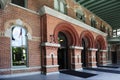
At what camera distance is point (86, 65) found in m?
15.1

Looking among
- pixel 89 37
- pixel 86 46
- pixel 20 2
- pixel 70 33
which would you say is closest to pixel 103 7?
pixel 89 37

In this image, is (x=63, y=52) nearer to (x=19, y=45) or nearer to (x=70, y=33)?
(x=70, y=33)

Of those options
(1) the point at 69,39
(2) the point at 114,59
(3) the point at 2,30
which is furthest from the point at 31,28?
(2) the point at 114,59

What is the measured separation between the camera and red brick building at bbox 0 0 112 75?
27.2 feet

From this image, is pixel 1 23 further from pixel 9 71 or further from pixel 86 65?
pixel 86 65

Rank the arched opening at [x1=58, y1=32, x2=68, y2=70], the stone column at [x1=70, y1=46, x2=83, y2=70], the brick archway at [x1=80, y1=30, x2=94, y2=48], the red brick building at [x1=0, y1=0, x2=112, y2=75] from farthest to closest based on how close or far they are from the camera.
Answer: the brick archway at [x1=80, y1=30, x2=94, y2=48] < the stone column at [x1=70, y1=46, x2=83, y2=70] < the arched opening at [x1=58, y1=32, x2=68, y2=70] < the red brick building at [x1=0, y1=0, x2=112, y2=75]

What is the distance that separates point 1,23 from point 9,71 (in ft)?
9.47

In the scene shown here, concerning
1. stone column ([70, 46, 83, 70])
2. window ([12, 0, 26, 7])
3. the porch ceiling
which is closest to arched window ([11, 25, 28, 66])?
window ([12, 0, 26, 7])

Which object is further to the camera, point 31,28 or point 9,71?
point 31,28

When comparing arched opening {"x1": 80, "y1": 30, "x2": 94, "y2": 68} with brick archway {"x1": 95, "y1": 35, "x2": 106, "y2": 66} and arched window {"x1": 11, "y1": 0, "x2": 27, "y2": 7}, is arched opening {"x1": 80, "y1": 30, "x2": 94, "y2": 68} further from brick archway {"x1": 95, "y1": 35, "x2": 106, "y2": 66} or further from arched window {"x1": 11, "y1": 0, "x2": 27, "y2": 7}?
arched window {"x1": 11, "y1": 0, "x2": 27, "y2": 7}

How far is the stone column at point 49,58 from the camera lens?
31.7ft

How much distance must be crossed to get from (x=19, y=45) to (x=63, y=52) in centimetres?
476

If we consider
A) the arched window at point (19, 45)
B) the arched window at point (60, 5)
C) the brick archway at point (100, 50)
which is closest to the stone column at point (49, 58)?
the arched window at point (19, 45)

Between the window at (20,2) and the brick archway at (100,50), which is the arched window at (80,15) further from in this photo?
the window at (20,2)
